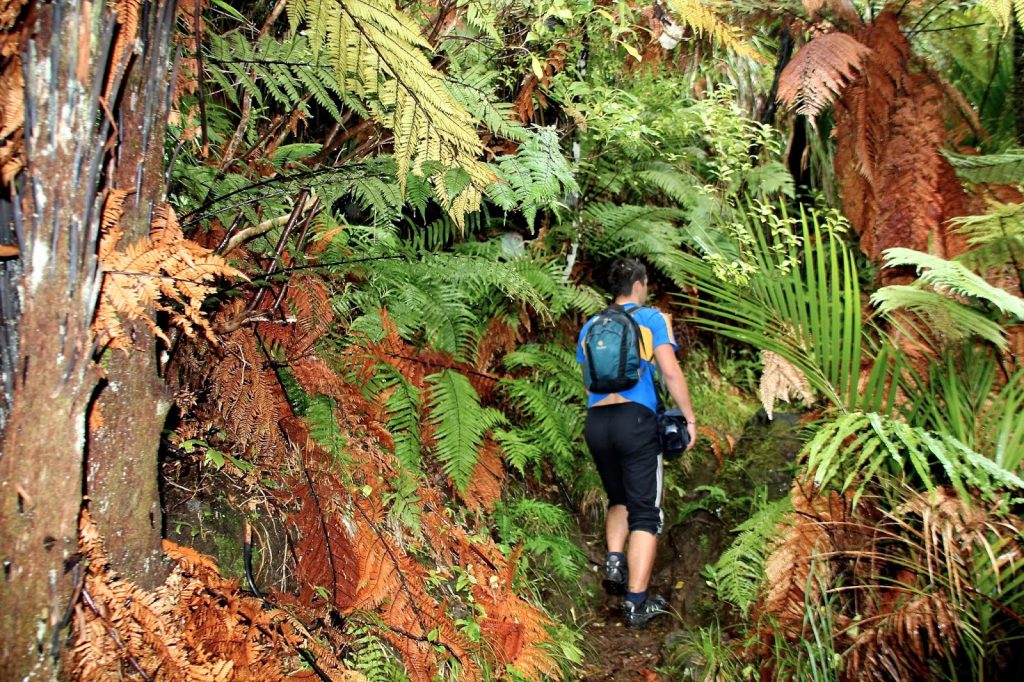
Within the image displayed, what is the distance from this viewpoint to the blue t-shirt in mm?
4113

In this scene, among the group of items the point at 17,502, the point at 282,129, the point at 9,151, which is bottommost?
the point at 17,502

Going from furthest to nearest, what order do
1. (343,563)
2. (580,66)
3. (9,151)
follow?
(580,66)
(343,563)
(9,151)

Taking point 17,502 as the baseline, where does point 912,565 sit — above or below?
below

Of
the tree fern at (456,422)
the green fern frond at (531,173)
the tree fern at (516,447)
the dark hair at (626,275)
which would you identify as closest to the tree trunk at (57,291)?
the green fern frond at (531,173)

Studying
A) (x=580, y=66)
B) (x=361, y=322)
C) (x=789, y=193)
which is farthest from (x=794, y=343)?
(x=580, y=66)

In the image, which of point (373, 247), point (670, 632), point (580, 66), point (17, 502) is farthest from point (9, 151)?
point (580, 66)

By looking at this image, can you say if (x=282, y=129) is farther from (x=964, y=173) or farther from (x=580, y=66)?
(x=964, y=173)

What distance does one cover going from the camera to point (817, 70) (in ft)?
10.7

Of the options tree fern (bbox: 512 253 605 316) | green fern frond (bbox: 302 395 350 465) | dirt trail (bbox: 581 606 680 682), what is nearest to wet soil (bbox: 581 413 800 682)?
dirt trail (bbox: 581 606 680 682)

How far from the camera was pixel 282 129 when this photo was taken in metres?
3.29

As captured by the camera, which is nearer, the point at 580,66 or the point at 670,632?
the point at 670,632

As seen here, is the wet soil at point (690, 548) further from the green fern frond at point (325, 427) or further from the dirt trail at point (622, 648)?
the green fern frond at point (325, 427)

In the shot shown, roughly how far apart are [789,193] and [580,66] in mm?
1912

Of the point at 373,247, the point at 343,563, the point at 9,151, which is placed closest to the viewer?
the point at 9,151
